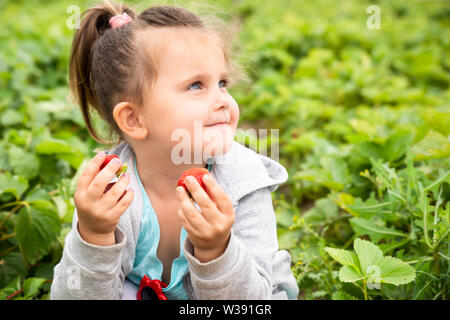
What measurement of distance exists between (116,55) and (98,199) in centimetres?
52

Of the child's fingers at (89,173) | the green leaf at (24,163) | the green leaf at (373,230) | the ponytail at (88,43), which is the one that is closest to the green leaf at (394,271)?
the green leaf at (373,230)

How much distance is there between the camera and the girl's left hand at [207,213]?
116cm

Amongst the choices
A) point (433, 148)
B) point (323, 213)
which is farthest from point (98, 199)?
point (433, 148)

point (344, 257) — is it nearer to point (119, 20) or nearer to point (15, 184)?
point (119, 20)

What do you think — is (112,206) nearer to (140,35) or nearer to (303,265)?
(140,35)

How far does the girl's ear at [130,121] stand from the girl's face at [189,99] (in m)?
0.03

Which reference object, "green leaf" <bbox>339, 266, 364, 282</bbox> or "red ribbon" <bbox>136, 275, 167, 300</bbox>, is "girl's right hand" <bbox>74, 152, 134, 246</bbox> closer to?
"red ribbon" <bbox>136, 275, 167, 300</bbox>

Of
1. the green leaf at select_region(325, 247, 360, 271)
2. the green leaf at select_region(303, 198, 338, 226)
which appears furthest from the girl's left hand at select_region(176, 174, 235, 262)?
the green leaf at select_region(303, 198, 338, 226)

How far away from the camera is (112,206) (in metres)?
1.21

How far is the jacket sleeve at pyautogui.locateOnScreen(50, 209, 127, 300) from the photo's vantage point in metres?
1.27

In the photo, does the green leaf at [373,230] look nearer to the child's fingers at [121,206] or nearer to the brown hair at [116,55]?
the brown hair at [116,55]

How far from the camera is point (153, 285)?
4.77 ft

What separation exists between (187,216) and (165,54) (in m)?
0.53
